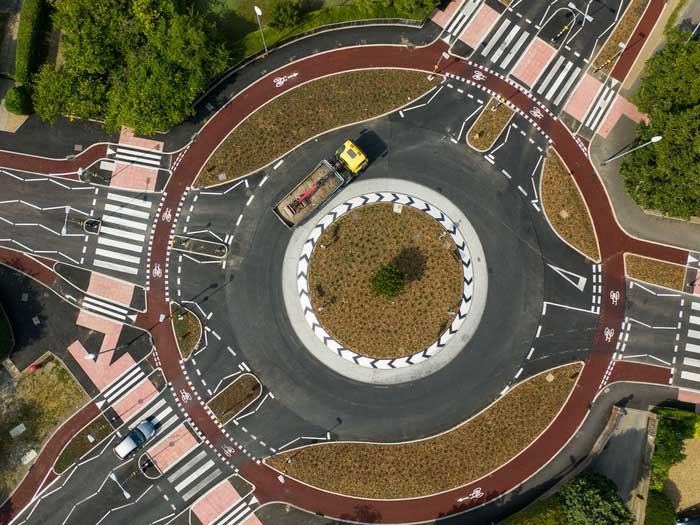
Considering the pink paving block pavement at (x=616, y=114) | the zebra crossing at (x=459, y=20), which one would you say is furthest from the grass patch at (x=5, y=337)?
the pink paving block pavement at (x=616, y=114)

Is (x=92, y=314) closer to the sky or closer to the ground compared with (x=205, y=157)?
closer to the ground

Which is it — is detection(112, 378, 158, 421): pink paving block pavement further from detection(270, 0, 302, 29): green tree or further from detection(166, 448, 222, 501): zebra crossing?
detection(270, 0, 302, 29): green tree

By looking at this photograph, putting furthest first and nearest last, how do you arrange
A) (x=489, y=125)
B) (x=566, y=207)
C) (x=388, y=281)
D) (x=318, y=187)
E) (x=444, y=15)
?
(x=444, y=15)
(x=489, y=125)
(x=566, y=207)
(x=318, y=187)
(x=388, y=281)

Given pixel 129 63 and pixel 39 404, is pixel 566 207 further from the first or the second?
pixel 39 404

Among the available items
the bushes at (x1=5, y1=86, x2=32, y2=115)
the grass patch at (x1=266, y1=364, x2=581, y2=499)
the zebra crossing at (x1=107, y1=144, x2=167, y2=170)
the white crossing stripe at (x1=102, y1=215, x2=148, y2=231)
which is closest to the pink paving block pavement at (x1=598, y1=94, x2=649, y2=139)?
the grass patch at (x1=266, y1=364, x2=581, y2=499)

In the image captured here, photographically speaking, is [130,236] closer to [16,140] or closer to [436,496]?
[16,140]

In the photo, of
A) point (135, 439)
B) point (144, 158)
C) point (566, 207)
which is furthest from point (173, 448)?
point (566, 207)

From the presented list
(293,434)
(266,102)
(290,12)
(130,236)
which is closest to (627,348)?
(293,434)
